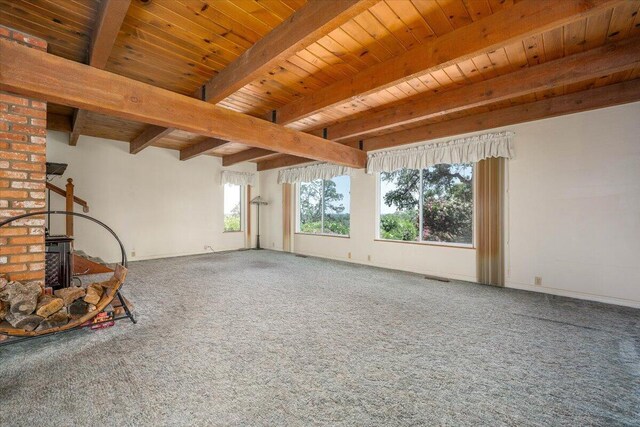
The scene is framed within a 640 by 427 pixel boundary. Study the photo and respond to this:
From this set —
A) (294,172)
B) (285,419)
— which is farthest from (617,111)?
(294,172)

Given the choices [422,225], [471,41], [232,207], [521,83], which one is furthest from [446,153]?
[232,207]

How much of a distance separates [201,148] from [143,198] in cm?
181

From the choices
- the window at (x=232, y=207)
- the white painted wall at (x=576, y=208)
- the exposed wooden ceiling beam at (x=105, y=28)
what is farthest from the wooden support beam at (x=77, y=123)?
the white painted wall at (x=576, y=208)

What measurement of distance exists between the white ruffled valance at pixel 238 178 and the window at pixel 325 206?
60.2 inches

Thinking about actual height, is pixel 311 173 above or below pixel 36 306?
above

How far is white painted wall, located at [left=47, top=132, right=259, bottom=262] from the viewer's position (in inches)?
210

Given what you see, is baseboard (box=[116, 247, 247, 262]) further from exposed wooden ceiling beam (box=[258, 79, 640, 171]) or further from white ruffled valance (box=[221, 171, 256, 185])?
exposed wooden ceiling beam (box=[258, 79, 640, 171])

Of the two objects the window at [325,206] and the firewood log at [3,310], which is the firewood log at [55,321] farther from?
the window at [325,206]

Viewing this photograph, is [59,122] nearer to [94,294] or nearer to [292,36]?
[94,294]

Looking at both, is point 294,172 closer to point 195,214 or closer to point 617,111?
point 195,214

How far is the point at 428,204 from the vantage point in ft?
16.4

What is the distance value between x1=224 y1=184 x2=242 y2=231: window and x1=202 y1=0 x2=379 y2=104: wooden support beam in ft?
16.6

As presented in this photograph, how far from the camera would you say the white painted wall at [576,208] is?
3.30 m

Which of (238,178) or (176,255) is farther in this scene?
(238,178)
